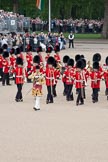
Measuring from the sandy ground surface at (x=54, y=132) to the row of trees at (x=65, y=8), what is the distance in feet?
136

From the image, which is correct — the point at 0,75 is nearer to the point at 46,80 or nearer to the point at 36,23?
the point at 46,80

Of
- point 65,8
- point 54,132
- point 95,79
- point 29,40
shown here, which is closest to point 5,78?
point 95,79

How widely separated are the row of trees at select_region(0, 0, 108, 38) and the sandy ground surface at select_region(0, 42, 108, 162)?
136 ft

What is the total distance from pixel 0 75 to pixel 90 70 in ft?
20.0

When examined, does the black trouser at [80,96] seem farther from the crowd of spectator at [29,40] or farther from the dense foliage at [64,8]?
the dense foliage at [64,8]

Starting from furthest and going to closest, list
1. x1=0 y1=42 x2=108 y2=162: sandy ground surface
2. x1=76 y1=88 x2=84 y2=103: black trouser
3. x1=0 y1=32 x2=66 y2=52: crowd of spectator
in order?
x1=0 y1=32 x2=66 y2=52: crowd of spectator, x1=76 y1=88 x2=84 y2=103: black trouser, x1=0 y1=42 x2=108 y2=162: sandy ground surface

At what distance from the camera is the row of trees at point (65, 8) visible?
216 feet

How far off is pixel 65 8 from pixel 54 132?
5728 centimetres

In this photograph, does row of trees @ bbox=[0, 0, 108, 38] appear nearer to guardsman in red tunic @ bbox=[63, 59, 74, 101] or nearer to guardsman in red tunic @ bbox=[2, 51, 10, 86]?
guardsman in red tunic @ bbox=[2, 51, 10, 86]

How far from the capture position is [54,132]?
14242 mm

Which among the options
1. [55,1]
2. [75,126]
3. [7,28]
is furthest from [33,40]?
[75,126]

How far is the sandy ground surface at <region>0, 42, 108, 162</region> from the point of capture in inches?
468

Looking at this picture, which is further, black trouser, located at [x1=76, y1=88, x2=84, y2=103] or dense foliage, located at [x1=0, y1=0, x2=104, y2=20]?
dense foliage, located at [x1=0, y1=0, x2=104, y2=20]

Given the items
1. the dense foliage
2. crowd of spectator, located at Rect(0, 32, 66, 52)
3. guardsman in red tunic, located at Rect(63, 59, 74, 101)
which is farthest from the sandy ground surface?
the dense foliage
